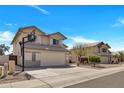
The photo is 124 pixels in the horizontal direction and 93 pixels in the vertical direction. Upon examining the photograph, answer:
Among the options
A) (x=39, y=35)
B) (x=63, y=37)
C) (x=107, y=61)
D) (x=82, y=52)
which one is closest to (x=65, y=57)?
(x=63, y=37)

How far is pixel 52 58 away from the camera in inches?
1213

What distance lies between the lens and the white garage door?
1169 inches

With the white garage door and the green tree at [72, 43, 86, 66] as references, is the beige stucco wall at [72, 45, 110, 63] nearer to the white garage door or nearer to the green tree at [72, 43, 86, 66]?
the green tree at [72, 43, 86, 66]

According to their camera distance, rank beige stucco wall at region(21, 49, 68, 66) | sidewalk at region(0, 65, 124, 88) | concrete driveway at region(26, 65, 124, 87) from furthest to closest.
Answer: beige stucco wall at region(21, 49, 68, 66), concrete driveway at region(26, 65, 124, 87), sidewalk at region(0, 65, 124, 88)

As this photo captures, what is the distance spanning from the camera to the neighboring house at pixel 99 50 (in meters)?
51.5

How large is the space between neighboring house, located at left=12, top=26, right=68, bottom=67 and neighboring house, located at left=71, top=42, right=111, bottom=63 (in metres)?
18.0

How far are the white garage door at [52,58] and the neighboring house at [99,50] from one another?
1825 centimetres

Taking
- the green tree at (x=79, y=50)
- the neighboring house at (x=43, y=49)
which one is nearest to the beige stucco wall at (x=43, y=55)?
the neighboring house at (x=43, y=49)

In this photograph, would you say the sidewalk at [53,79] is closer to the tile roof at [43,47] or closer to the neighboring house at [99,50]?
the tile roof at [43,47]

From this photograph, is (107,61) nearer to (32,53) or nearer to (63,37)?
(63,37)

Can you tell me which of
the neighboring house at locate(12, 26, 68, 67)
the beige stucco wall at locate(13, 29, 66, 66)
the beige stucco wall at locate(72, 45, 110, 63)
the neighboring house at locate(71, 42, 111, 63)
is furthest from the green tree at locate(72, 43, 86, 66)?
the beige stucco wall at locate(13, 29, 66, 66)

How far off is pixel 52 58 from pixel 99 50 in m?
25.4

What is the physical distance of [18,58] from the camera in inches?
1223
